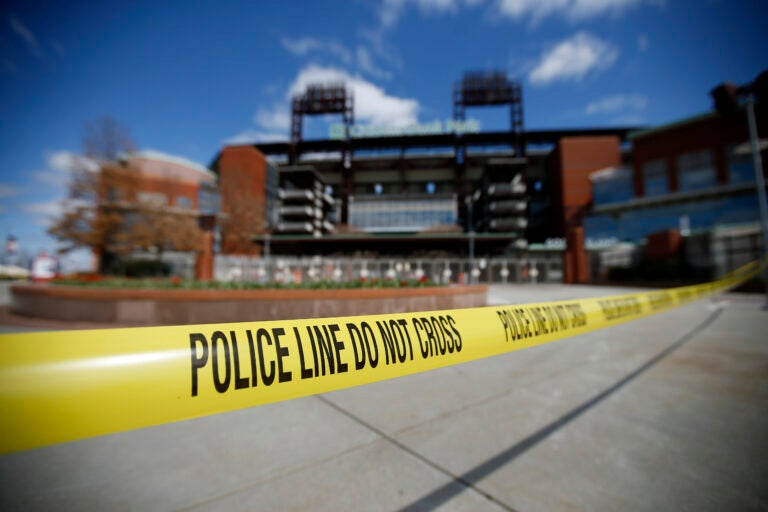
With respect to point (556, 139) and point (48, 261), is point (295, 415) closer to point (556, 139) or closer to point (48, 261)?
point (48, 261)

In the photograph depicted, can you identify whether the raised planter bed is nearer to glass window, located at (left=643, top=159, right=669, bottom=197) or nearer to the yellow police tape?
the yellow police tape

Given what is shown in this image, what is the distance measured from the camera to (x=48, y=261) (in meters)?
15.4

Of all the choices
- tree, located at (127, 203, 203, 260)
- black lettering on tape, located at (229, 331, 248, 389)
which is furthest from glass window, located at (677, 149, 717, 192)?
tree, located at (127, 203, 203, 260)

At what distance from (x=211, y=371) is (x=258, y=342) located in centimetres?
19

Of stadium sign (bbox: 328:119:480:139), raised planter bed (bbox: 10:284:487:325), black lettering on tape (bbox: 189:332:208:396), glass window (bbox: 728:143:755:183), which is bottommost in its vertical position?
raised planter bed (bbox: 10:284:487:325)

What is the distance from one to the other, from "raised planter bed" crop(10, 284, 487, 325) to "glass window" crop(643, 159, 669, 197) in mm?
57316

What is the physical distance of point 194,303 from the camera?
7195 mm

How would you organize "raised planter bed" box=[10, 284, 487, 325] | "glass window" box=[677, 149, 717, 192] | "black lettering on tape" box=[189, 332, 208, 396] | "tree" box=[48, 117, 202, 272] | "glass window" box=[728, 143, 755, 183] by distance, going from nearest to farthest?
1. "black lettering on tape" box=[189, 332, 208, 396]
2. "raised planter bed" box=[10, 284, 487, 325]
3. "tree" box=[48, 117, 202, 272]
4. "glass window" box=[728, 143, 755, 183]
5. "glass window" box=[677, 149, 717, 192]

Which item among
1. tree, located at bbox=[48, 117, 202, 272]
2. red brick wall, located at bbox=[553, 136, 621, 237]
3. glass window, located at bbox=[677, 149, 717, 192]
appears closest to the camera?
tree, located at bbox=[48, 117, 202, 272]

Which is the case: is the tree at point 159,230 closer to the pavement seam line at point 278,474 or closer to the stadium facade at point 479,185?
the stadium facade at point 479,185

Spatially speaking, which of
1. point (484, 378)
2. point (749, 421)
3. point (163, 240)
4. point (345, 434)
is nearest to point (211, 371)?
point (345, 434)

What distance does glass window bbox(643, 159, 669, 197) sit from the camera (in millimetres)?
45875

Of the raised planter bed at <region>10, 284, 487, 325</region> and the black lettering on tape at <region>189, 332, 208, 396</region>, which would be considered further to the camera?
the raised planter bed at <region>10, 284, 487, 325</region>

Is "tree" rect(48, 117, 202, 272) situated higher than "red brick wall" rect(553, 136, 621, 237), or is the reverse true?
"red brick wall" rect(553, 136, 621, 237)
